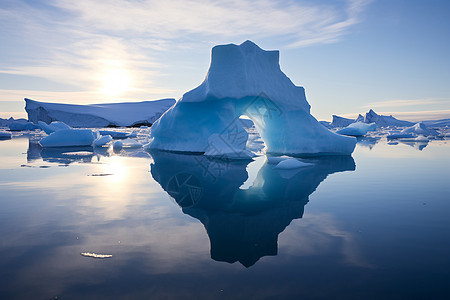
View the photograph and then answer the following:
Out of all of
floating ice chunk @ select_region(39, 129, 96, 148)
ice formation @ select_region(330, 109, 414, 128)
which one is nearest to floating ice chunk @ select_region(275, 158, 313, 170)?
floating ice chunk @ select_region(39, 129, 96, 148)

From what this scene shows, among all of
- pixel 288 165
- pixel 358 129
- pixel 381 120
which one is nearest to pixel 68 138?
pixel 288 165

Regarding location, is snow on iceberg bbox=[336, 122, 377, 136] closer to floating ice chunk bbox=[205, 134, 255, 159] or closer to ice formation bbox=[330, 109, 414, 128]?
floating ice chunk bbox=[205, 134, 255, 159]

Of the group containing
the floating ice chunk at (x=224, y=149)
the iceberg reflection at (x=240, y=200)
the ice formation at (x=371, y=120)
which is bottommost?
the iceberg reflection at (x=240, y=200)

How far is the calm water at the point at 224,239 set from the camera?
87.8 inches

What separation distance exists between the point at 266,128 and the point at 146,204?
8233mm

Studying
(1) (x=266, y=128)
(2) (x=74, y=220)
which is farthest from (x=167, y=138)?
(2) (x=74, y=220)

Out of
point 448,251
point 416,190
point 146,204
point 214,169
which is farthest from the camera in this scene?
point 214,169

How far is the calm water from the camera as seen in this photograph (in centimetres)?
223

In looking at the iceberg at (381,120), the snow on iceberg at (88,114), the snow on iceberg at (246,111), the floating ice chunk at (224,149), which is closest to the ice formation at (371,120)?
the iceberg at (381,120)

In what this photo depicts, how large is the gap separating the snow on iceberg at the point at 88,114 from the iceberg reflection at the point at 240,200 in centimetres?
3876

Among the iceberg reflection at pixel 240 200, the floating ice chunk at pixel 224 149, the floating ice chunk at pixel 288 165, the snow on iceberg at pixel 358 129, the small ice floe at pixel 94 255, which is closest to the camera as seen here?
the small ice floe at pixel 94 255

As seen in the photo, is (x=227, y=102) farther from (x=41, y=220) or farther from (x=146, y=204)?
(x=41, y=220)

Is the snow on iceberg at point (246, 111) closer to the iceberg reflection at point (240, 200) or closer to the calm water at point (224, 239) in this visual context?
the iceberg reflection at point (240, 200)

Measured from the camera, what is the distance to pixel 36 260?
2.65 meters
